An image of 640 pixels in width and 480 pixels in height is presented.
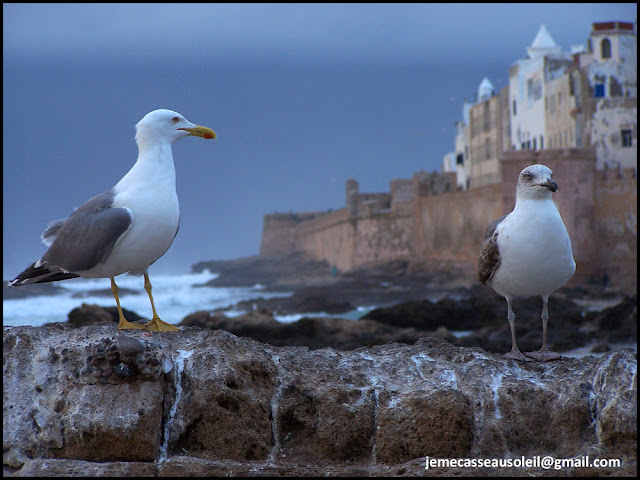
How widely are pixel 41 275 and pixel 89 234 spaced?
1.66 feet

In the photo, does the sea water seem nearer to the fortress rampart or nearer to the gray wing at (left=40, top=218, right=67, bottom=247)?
the fortress rampart

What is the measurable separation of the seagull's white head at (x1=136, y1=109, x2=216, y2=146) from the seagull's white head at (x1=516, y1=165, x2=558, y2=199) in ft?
5.30

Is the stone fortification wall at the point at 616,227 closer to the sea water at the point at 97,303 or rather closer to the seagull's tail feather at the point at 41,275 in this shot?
the sea water at the point at 97,303

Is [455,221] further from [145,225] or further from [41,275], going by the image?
[145,225]

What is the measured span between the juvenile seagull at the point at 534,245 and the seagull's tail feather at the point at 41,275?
226cm

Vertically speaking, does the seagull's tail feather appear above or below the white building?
below

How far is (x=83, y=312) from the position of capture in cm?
1412

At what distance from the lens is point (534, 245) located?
4402 mm

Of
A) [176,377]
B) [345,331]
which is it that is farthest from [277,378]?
[345,331]

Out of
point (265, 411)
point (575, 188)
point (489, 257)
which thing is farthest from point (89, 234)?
point (575, 188)

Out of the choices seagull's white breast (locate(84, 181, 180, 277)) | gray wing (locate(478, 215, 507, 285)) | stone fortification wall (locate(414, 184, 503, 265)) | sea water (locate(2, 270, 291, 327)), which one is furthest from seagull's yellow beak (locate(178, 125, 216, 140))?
stone fortification wall (locate(414, 184, 503, 265))

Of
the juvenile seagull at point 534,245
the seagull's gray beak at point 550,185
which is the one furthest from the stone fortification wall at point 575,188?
the seagull's gray beak at point 550,185

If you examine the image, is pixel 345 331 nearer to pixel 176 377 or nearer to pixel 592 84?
pixel 176 377

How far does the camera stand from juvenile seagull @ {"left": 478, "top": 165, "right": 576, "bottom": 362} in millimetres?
4383
